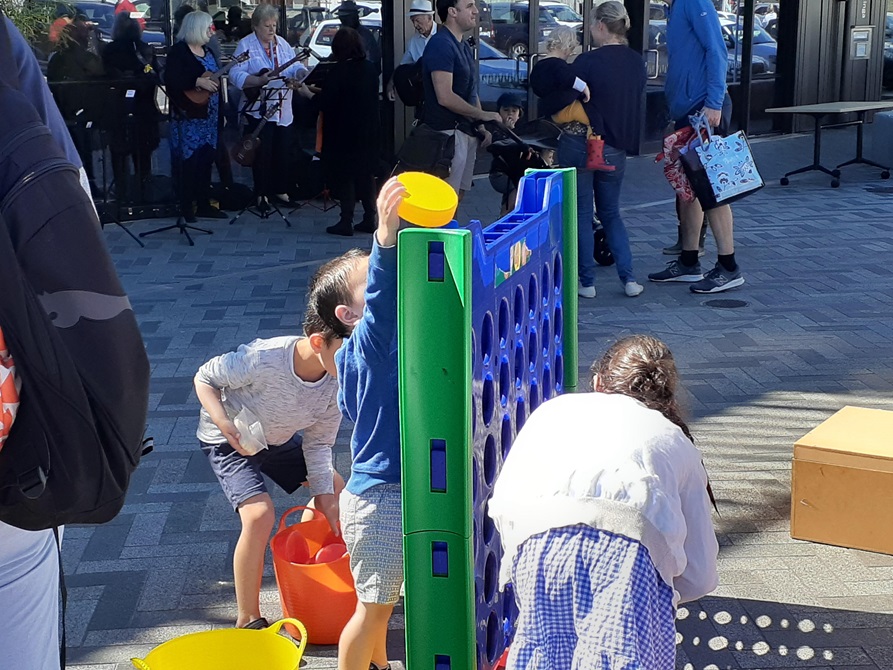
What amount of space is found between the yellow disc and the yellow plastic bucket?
3.84 feet

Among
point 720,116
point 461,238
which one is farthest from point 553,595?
point 720,116

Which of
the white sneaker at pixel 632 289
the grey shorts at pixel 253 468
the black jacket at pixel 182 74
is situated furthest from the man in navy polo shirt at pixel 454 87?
the grey shorts at pixel 253 468

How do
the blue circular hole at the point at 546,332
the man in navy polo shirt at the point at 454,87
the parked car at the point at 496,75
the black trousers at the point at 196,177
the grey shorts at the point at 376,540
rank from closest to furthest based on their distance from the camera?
the grey shorts at the point at 376,540, the blue circular hole at the point at 546,332, the man in navy polo shirt at the point at 454,87, the black trousers at the point at 196,177, the parked car at the point at 496,75

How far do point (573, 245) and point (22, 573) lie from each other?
2.36 metres

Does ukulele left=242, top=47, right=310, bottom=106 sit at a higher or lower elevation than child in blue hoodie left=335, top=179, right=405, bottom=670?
higher

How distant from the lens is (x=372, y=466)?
9.39 feet

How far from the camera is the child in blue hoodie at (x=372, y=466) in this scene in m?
2.74

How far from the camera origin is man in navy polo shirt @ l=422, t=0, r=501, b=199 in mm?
8055

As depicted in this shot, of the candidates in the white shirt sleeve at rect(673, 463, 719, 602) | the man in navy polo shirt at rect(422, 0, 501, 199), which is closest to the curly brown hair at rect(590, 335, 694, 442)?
the white shirt sleeve at rect(673, 463, 719, 602)

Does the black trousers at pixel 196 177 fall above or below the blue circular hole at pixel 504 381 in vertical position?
below

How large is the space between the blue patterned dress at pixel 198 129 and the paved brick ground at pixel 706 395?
0.79 metres

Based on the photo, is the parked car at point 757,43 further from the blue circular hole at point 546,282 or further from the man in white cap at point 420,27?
the blue circular hole at point 546,282

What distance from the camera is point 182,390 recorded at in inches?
236

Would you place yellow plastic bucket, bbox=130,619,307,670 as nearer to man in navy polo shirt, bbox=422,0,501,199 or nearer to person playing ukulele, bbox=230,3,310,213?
man in navy polo shirt, bbox=422,0,501,199
